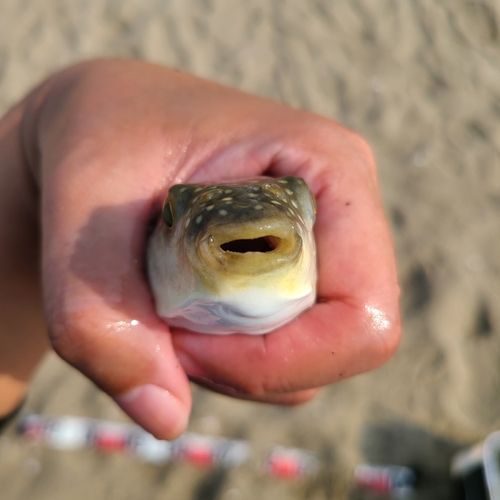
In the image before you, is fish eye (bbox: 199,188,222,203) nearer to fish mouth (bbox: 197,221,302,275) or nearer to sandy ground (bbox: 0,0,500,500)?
fish mouth (bbox: 197,221,302,275)

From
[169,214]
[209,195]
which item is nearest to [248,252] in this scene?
[209,195]

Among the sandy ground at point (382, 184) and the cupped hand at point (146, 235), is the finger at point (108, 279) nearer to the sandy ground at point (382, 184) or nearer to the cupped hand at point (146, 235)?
the cupped hand at point (146, 235)

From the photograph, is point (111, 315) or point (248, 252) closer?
point (248, 252)

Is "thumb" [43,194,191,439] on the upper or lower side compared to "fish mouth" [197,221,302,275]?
lower

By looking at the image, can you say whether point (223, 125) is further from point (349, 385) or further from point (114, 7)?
point (114, 7)

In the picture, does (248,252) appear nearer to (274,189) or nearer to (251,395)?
(274,189)

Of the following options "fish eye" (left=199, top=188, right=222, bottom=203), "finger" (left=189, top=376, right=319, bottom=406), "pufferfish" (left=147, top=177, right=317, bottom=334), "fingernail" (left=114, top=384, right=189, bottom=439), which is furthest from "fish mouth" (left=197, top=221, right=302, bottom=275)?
"finger" (left=189, top=376, right=319, bottom=406)
